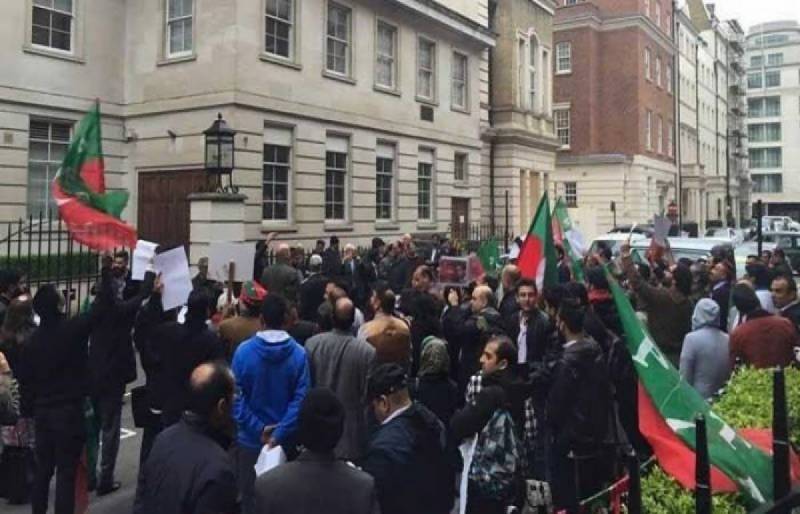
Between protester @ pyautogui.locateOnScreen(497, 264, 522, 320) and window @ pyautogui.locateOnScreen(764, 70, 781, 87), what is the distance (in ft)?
359

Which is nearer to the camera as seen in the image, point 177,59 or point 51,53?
point 51,53

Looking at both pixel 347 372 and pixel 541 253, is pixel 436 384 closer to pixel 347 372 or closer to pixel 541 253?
pixel 347 372

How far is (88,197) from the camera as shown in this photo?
279 inches

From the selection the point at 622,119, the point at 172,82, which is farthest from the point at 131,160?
the point at 622,119

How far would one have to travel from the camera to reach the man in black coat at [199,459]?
318 centimetres

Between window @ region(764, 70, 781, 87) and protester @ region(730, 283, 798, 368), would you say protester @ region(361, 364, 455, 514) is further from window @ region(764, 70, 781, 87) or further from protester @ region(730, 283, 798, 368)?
window @ region(764, 70, 781, 87)

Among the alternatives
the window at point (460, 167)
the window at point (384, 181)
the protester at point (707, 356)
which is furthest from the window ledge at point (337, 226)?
the protester at point (707, 356)

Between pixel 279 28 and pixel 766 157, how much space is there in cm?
9844

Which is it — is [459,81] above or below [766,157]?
below

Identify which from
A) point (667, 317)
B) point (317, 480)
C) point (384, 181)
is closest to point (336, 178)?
point (384, 181)

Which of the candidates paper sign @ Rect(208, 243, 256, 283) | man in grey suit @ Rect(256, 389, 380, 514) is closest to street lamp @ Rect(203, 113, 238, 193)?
paper sign @ Rect(208, 243, 256, 283)

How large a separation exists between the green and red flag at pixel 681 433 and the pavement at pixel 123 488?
455 cm

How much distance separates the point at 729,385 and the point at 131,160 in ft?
59.6

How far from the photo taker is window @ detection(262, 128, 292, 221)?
20084mm
